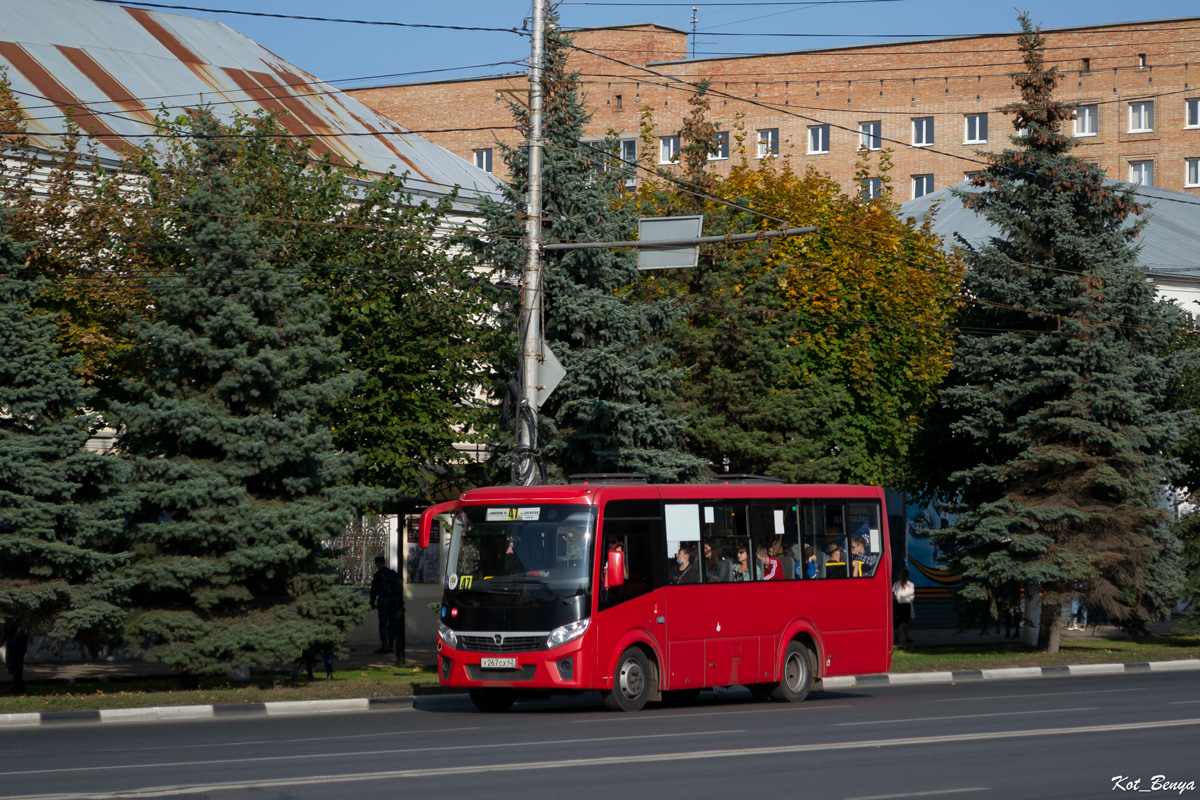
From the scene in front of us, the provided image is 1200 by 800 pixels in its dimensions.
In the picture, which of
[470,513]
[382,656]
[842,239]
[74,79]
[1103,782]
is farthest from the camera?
[842,239]

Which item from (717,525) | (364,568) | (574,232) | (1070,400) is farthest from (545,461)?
(1070,400)

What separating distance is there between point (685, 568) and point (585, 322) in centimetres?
716

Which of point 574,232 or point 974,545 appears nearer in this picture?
point 574,232

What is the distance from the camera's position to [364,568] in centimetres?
3178

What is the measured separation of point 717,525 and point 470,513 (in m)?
3.31

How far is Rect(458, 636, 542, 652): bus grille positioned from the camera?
1686cm

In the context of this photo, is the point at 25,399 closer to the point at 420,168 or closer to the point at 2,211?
the point at 2,211

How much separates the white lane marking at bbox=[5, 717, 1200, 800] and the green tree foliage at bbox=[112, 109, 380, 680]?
9224 millimetres

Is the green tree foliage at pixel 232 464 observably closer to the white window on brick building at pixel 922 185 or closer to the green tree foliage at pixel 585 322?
the green tree foliage at pixel 585 322

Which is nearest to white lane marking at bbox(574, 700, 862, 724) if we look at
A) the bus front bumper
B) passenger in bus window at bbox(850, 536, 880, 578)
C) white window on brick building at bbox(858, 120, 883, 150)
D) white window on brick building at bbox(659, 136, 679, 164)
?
the bus front bumper

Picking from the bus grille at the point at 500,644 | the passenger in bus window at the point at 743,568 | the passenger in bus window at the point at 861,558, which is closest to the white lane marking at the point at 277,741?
the bus grille at the point at 500,644

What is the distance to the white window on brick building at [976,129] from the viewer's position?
72188mm

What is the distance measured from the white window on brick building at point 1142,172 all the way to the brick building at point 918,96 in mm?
71

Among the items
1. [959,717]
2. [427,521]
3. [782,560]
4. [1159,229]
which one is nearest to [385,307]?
[427,521]
